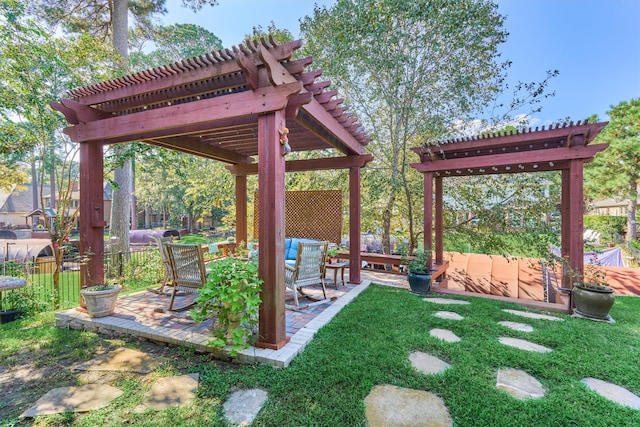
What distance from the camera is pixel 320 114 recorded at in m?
3.61

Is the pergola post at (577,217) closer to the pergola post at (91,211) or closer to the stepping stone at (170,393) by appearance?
the stepping stone at (170,393)

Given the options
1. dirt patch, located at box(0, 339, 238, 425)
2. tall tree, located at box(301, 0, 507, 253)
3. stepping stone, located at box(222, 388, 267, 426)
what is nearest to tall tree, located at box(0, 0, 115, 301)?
dirt patch, located at box(0, 339, 238, 425)

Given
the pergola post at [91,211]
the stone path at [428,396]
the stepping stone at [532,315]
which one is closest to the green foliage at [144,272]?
the pergola post at [91,211]

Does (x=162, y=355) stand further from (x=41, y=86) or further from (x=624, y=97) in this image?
(x=624, y=97)

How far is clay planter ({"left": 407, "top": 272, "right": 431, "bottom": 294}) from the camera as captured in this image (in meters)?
5.04

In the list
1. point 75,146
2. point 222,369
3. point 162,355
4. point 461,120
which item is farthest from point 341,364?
point 461,120

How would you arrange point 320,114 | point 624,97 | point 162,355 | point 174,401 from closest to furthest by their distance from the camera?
1. point 174,401
2. point 162,355
3. point 320,114
4. point 624,97

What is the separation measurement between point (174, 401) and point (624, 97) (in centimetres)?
1692

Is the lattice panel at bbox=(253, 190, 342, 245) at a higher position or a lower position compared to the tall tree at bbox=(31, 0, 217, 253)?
lower

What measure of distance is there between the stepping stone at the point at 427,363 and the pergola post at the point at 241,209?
5.15 m

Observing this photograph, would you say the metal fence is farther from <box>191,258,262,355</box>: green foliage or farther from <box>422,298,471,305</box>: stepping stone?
<box>422,298,471,305</box>: stepping stone

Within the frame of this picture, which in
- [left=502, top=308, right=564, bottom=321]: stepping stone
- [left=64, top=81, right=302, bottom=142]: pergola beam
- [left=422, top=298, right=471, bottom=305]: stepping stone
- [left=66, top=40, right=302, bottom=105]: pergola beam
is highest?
[left=66, top=40, right=302, bottom=105]: pergola beam

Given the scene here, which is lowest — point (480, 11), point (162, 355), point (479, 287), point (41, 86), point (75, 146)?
point (479, 287)

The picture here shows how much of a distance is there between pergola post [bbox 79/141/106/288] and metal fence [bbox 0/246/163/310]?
8.4 inches
